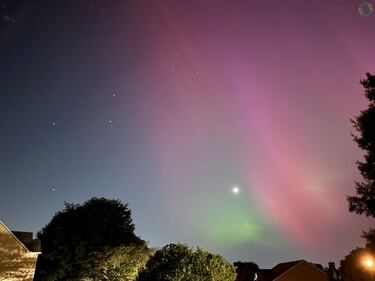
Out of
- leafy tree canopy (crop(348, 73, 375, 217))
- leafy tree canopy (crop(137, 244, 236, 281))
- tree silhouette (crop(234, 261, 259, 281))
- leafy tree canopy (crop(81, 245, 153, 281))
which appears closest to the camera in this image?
leafy tree canopy (crop(348, 73, 375, 217))

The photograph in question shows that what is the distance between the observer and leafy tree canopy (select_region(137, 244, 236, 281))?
3478 cm

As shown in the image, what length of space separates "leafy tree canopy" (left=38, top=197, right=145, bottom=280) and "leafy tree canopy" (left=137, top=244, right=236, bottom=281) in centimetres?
515

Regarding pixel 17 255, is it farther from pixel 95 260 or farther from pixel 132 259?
pixel 132 259

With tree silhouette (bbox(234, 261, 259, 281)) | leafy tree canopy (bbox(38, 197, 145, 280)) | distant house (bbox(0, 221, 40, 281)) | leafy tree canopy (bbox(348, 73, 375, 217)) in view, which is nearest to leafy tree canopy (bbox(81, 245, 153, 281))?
leafy tree canopy (bbox(38, 197, 145, 280))

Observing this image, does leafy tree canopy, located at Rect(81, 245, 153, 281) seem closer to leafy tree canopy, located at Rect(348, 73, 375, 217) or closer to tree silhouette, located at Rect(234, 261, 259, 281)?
leafy tree canopy, located at Rect(348, 73, 375, 217)

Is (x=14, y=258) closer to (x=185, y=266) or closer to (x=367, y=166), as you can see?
(x=185, y=266)

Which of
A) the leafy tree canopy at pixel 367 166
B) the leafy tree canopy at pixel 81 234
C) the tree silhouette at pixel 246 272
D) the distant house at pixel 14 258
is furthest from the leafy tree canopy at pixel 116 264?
the tree silhouette at pixel 246 272

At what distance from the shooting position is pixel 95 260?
36688 mm

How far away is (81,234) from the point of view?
40250mm

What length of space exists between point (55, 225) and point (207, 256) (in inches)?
775

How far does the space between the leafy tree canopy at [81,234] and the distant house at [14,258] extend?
2.55m

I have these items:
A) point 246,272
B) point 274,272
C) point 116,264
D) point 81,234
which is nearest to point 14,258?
point 81,234

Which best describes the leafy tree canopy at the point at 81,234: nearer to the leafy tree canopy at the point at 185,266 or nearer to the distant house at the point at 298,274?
the leafy tree canopy at the point at 185,266

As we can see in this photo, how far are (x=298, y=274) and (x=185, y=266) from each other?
2986cm
